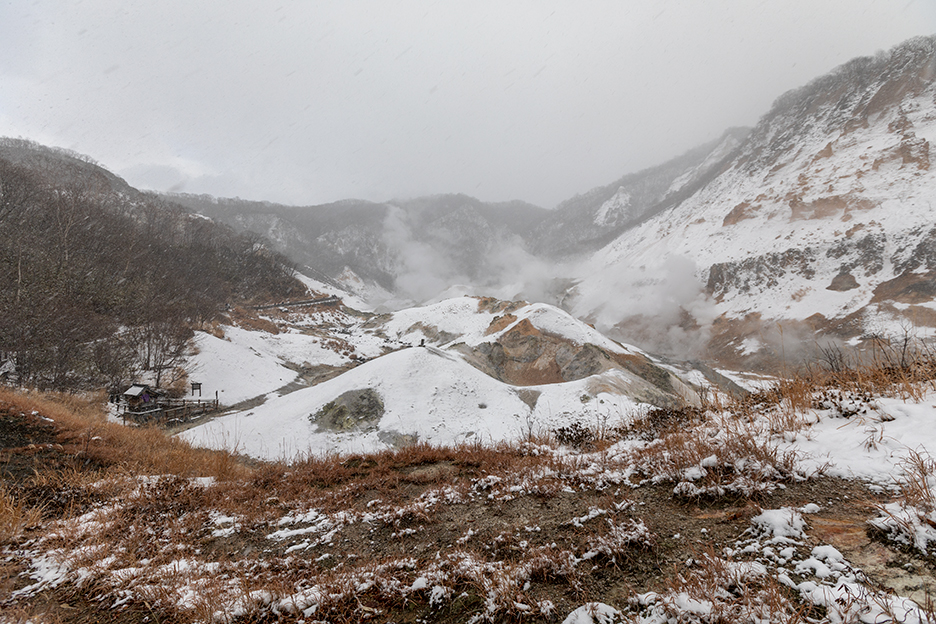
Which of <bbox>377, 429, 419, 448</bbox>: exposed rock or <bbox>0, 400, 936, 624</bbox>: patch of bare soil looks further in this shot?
<bbox>377, 429, 419, 448</bbox>: exposed rock

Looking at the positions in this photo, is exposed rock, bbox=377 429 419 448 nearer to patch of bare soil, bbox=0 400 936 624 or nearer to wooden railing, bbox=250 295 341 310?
patch of bare soil, bbox=0 400 936 624

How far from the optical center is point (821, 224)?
46.7 m

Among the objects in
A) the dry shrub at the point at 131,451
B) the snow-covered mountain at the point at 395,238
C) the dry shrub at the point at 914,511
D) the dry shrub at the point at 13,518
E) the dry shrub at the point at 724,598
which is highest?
the snow-covered mountain at the point at 395,238

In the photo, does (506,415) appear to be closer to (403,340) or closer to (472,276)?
(403,340)

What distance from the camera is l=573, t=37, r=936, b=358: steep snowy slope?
38.5 m

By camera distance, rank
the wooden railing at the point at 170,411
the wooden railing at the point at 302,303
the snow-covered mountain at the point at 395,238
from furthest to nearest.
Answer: the snow-covered mountain at the point at 395,238, the wooden railing at the point at 302,303, the wooden railing at the point at 170,411

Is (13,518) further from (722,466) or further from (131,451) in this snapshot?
(722,466)

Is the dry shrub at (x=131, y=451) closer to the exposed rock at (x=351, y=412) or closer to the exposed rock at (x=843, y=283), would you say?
the exposed rock at (x=351, y=412)

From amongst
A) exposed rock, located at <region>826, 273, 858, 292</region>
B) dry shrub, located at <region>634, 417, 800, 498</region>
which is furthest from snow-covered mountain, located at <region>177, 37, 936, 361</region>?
dry shrub, located at <region>634, 417, 800, 498</region>


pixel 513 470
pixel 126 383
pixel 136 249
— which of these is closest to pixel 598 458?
pixel 513 470

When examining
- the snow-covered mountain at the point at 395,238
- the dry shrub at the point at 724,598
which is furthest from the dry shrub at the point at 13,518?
the snow-covered mountain at the point at 395,238

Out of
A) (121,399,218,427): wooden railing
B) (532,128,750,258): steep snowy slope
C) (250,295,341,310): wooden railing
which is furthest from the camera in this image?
(532,128,750,258): steep snowy slope

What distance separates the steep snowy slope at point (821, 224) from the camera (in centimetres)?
3847

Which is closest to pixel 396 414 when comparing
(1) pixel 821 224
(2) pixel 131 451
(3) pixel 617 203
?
(2) pixel 131 451
